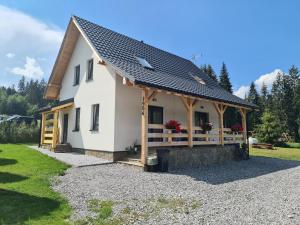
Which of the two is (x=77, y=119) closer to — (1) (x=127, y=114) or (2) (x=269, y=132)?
(1) (x=127, y=114)

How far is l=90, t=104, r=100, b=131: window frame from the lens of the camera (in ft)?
44.0

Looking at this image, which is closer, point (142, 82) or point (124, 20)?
point (142, 82)

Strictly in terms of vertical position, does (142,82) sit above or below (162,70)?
below

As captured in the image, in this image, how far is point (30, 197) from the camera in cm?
574

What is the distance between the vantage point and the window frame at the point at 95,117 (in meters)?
13.4

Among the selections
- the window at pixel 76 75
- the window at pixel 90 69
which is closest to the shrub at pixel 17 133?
the window at pixel 76 75

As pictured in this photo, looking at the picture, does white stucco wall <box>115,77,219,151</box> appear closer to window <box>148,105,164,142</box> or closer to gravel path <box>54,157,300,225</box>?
window <box>148,105,164,142</box>

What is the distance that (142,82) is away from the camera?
31.8ft

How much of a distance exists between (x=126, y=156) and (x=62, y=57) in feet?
28.7

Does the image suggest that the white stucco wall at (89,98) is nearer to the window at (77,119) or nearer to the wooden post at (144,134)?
the window at (77,119)

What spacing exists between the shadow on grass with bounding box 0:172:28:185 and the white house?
434cm

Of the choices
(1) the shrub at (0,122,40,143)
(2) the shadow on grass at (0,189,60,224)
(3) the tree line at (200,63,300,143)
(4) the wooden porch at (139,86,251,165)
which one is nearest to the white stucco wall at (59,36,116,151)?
(4) the wooden porch at (139,86,251,165)

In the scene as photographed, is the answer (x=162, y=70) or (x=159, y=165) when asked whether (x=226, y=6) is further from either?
(x=159, y=165)

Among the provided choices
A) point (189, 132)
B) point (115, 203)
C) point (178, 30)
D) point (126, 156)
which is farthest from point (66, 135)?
point (115, 203)
